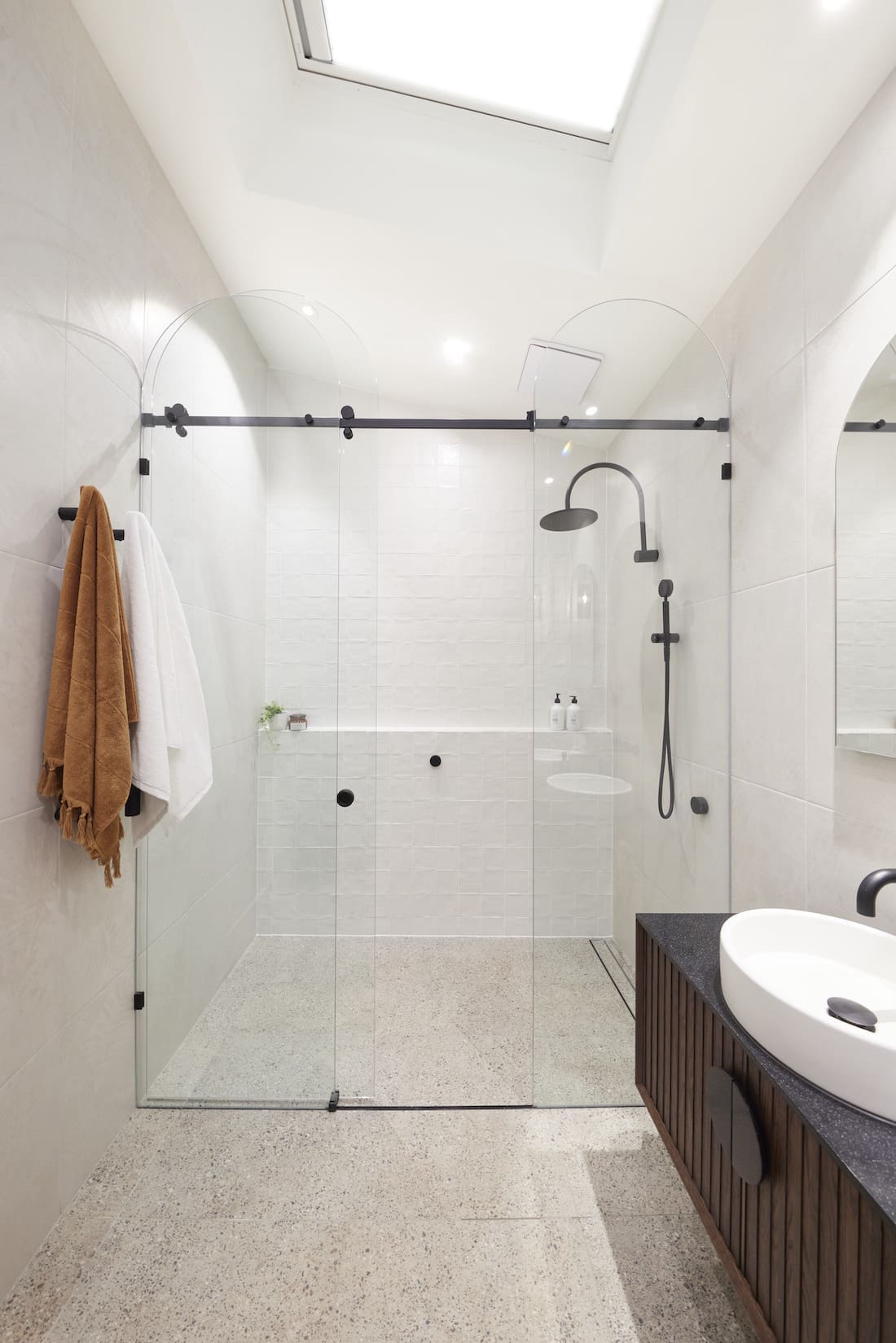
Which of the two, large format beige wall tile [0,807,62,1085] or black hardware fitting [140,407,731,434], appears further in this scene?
black hardware fitting [140,407,731,434]

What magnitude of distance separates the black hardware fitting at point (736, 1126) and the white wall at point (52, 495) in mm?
1296

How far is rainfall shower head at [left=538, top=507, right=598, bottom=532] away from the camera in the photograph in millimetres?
1751

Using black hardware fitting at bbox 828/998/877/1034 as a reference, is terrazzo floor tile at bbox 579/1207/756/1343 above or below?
below

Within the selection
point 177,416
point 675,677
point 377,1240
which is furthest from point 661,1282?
point 177,416

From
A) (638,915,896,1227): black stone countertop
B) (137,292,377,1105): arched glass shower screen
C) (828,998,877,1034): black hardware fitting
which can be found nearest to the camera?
(638,915,896,1227): black stone countertop

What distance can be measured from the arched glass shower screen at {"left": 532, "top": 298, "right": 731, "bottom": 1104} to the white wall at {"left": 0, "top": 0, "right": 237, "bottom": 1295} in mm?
1139

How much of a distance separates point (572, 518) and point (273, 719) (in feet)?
3.38

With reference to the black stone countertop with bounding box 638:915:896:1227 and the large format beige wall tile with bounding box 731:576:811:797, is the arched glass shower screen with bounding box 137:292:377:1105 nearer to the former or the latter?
the black stone countertop with bounding box 638:915:896:1227

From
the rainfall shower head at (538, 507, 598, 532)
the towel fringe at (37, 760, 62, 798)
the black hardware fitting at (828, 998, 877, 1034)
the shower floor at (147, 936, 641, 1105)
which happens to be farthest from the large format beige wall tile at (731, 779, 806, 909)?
the towel fringe at (37, 760, 62, 798)

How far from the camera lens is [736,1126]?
0.94 meters

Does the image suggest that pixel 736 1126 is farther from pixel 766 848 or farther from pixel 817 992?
pixel 766 848

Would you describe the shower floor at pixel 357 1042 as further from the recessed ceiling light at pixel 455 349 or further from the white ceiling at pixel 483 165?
the recessed ceiling light at pixel 455 349

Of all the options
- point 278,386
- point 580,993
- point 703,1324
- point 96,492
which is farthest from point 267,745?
point 703,1324

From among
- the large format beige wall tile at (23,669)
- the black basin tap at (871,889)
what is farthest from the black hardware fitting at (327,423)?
the black basin tap at (871,889)
